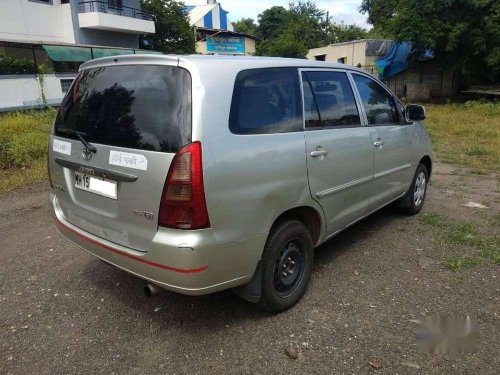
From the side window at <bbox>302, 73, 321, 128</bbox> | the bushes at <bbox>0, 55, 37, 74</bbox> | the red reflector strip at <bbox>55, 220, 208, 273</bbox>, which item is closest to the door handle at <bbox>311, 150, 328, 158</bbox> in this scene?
the side window at <bbox>302, 73, 321, 128</bbox>

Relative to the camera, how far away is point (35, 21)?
70.7ft

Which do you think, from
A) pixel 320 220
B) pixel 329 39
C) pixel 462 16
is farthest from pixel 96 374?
pixel 329 39

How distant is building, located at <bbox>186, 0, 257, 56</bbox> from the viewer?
46.7m

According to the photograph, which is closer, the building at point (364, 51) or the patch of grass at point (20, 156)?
the patch of grass at point (20, 156)

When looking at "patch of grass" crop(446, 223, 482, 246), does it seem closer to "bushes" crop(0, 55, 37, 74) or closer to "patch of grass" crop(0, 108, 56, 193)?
"patch of grass" crop(0, 108, 56, 193)

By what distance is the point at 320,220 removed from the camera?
323 centimetres

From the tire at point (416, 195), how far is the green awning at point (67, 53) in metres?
19.1

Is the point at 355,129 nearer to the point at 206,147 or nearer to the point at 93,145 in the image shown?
the point at 206,147

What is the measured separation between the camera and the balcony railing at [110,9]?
23516mm

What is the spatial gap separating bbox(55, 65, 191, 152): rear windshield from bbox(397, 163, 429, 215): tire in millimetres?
3347

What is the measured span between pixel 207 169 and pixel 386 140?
7.71ft

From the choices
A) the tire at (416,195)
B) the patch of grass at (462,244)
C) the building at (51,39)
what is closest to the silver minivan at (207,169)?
the patch of grass at (462,244)

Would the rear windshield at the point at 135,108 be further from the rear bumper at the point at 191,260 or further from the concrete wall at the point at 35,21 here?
the concrete wall at the point at 35,21

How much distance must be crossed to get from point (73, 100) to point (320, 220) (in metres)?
2.09
